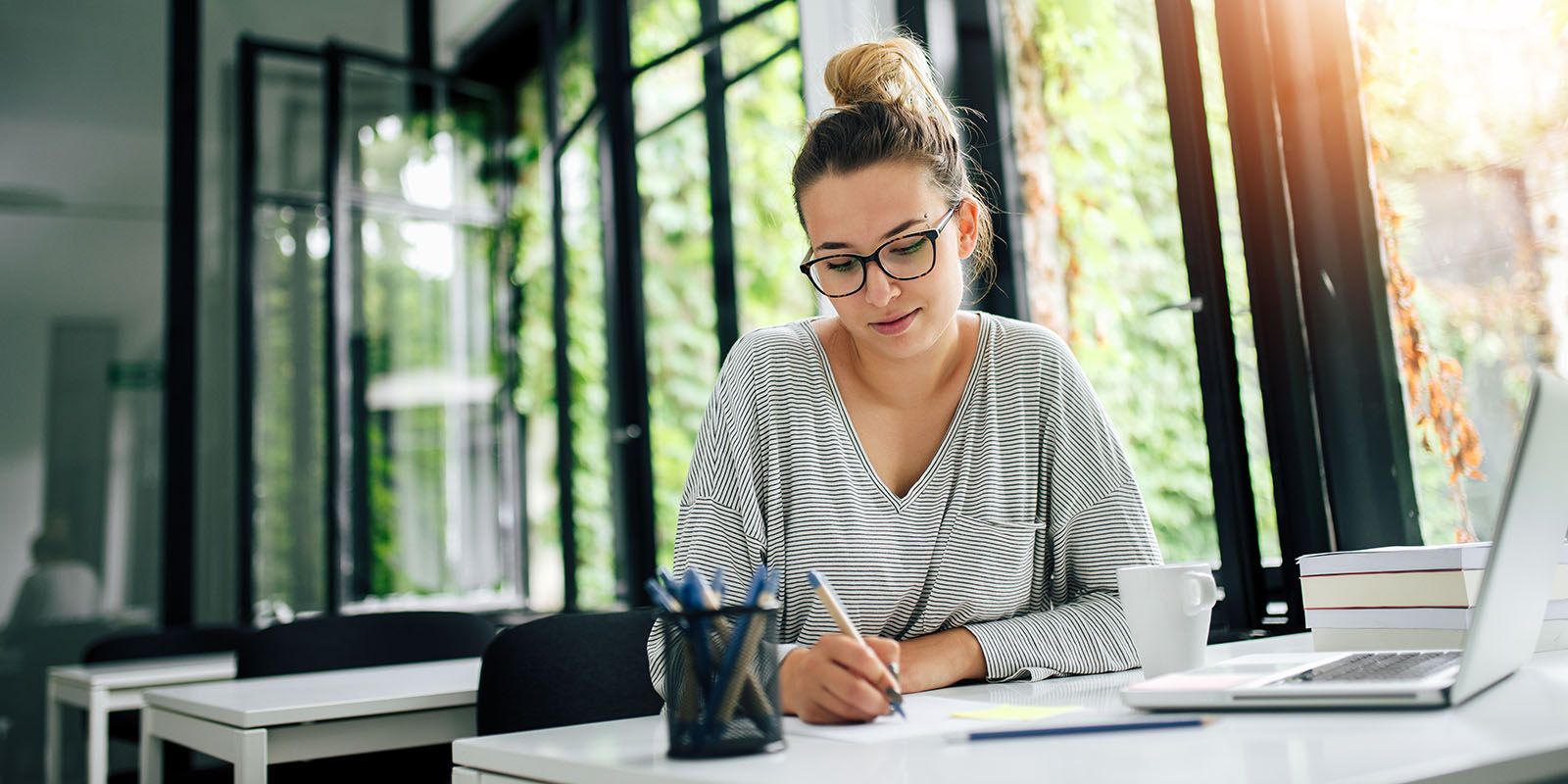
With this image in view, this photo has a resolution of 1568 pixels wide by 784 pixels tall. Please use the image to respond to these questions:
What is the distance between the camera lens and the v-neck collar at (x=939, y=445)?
147 centimetres

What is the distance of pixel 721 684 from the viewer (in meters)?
0.83

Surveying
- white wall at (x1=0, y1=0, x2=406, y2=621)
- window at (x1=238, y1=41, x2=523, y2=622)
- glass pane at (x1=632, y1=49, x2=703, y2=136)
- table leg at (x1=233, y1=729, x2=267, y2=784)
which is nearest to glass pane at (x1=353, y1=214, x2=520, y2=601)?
window at (x1=238, y1=41, x2=523, y2=622)

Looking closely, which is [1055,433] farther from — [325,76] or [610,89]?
[325,76]

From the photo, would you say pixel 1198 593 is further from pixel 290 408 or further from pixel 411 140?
pixel 411 140

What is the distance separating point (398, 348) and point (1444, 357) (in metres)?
4.17

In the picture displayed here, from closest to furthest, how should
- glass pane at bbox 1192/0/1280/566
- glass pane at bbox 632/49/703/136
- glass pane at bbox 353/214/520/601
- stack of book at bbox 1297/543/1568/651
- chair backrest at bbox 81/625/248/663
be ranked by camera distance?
stack of book at bbox 1297/543/1568/651
glass pane at bbox 1192/0/1280/566
chair backrest at bbox 81/625/248/663
glass pane at bbox 632/49/703/136
glass pane at bbox 353/214/520/601

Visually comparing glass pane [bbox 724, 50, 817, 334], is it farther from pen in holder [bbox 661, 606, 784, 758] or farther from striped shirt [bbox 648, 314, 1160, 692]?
pen in holder [bbox 661, 606, 784, 758]

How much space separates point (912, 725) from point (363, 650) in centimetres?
174

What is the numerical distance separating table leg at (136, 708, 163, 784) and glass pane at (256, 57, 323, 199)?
357 cm

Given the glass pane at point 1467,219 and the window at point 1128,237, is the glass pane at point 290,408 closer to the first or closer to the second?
the window at point 1128,237

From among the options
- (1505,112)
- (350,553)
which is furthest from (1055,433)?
(350,553)

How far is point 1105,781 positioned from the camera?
67 cm

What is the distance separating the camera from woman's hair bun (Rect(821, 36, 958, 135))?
64.9 inches

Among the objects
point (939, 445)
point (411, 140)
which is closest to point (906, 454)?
point (939, 445)
